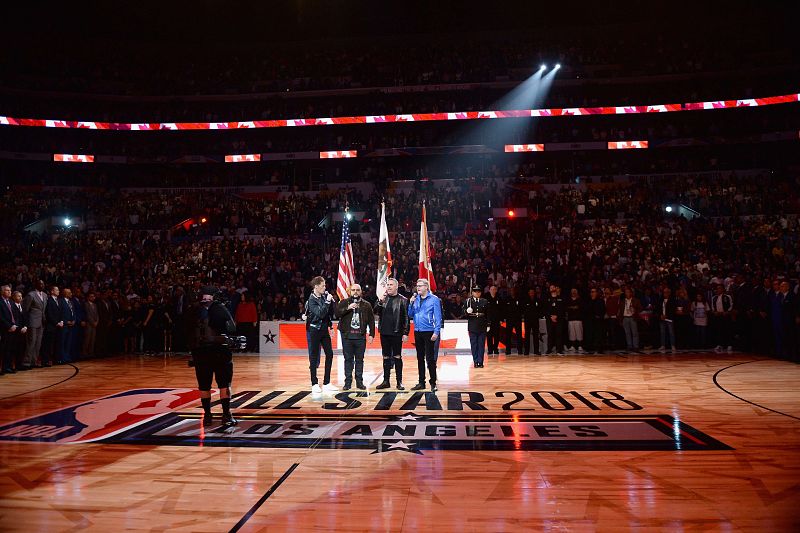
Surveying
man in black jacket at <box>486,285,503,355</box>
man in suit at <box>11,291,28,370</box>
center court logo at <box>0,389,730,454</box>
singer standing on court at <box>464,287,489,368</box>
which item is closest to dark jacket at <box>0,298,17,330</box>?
man in suit at <box>11,291,28,370</box>

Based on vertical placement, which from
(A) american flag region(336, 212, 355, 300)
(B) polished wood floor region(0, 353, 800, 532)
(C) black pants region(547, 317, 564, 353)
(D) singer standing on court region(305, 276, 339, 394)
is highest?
(A) american flag region(336, 212, 355, 300)

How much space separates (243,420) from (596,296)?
1239 centimetres

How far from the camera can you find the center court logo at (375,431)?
642 cm

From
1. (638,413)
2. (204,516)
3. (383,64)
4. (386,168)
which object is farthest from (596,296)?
(383,64)

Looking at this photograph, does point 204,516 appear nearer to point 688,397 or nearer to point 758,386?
point 688,397

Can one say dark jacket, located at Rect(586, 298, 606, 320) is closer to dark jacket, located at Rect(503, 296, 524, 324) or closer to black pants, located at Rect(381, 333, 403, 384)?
dark jacket, located at Rect(503, 296, 524, 324)

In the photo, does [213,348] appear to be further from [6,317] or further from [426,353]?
[6,317]

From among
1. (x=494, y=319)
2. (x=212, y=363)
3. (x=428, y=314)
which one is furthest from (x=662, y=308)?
(x=212, y=363)

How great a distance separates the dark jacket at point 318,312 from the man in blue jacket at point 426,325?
65.8 inches

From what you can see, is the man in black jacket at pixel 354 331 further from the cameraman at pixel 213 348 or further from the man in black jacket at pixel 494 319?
the man in black jacket at pixel 494 319

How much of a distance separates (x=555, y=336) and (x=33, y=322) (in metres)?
14.0

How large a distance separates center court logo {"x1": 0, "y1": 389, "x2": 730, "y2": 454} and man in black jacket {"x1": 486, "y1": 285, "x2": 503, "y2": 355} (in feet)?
28.4

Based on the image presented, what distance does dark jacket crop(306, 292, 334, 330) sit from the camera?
31.8 feet

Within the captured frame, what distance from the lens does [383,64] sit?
4053 cm
